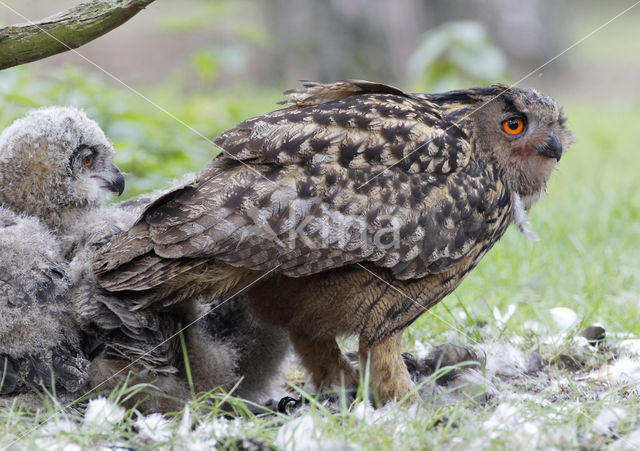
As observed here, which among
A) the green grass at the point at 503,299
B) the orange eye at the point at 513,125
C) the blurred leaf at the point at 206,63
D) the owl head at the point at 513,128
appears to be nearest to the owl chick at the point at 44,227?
the green grass at the point at 503,299

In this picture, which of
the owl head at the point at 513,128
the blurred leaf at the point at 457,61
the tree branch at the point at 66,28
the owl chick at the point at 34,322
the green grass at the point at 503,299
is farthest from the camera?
the blurred leaf at the point at 457,61

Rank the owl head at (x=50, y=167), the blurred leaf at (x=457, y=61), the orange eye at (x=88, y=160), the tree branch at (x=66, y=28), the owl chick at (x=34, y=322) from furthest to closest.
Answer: the blurred leaf at (x=457, y=61) → the orange eye at (x=88, y=160) → the owl head at (x=50, y=167) → the tree branch at (x=66, y=28) → the owl chick at (x=34, y=322)

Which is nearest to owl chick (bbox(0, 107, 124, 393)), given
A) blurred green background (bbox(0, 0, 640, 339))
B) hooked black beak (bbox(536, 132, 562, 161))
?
blurred green background (bbox(0, 0, 640, 339))

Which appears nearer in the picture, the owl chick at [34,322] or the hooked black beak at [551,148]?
the owl chick at [34,322]

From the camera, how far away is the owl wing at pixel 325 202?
3.21 meters

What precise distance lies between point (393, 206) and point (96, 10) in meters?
1.51

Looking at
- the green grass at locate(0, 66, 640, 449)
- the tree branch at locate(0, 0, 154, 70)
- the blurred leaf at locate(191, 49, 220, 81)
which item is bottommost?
the green grass at locate(0, 66, 640, 449)

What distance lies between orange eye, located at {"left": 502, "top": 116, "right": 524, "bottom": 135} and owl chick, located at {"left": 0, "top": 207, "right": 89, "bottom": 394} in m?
2.19

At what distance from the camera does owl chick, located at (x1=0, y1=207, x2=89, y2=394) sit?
3.13 meters

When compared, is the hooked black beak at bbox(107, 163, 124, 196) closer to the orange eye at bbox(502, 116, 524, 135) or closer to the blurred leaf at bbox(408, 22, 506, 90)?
the orange eye at bbox(502, 116, 524, 135)

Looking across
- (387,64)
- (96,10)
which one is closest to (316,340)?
(96,10)

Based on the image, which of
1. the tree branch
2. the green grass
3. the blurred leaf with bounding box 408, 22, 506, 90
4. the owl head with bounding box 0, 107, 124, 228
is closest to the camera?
the green grass

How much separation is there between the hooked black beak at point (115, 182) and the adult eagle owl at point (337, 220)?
1.57 feet

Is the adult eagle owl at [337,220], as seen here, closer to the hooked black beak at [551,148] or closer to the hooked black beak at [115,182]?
the hooked black beak at [551,148]
